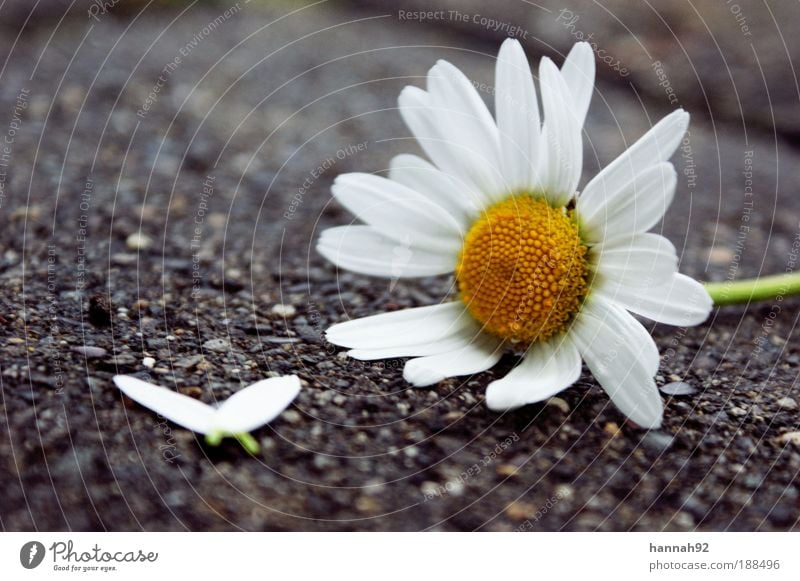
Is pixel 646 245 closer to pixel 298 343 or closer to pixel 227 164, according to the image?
pixel 298 343

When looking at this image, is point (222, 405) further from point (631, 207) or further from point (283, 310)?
point (631, 207)

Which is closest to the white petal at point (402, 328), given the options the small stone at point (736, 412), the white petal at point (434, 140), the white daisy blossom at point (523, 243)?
the white daisy blossom at point (523, 243)

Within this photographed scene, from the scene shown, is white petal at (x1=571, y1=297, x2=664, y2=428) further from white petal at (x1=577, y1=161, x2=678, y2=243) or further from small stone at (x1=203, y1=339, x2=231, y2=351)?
small stone at (x1=203, y1=339, x2=231, y2=351)

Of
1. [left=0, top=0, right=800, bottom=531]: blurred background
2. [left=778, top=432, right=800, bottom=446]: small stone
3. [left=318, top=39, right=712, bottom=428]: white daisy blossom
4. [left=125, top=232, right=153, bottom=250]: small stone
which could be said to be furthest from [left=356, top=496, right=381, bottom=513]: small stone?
[left=125, top=232, right=153, bottom=250]: small stone

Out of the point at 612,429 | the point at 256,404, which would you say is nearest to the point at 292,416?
the point at 256,404

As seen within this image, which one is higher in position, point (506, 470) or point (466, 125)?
point (466, 125)
